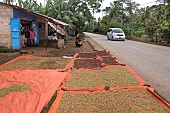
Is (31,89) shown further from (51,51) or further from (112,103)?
(51,51)

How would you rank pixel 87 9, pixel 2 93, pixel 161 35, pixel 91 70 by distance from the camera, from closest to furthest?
pixel 2 93, pixel 91 70, pixel 161 35, pixel 87 9

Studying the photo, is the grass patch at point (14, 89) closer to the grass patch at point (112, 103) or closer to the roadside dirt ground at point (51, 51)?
the grass patch at point (112, 103)

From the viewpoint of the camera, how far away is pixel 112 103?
172 inches

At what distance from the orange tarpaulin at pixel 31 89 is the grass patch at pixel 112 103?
1.70 feet

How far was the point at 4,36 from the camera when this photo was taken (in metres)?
14.1

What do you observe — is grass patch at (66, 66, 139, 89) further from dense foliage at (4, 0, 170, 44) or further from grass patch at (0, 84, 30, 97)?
dense foliage at (4, 0, 170, 44)

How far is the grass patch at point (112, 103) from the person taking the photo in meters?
4.02

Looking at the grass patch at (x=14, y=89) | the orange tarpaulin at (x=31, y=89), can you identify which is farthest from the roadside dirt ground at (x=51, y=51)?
the grass patch at (x=14, y=89)

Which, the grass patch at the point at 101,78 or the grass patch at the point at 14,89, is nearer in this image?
the grass patch at the point at 14,89

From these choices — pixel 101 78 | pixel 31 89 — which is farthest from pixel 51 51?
pixel 31 89

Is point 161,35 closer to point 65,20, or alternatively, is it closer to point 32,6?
point 65,20

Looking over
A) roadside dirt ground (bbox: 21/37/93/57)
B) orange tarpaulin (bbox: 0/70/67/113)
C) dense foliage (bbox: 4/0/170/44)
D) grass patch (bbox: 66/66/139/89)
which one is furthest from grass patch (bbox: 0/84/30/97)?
dense foliage (bbox: 4/0/170/44)

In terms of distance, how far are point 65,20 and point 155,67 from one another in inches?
758

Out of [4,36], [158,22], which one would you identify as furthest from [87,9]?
[4,36]
